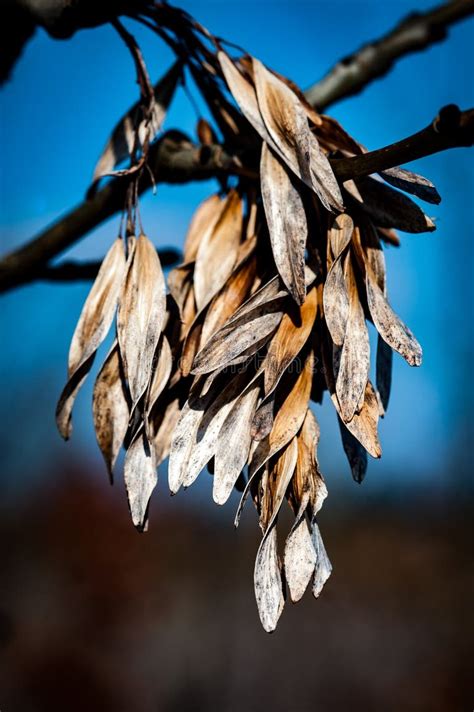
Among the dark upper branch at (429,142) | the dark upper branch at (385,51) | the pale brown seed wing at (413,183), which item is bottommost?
the dark upper branch at (429,142)

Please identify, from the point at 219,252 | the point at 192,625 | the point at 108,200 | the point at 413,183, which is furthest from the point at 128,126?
the point at 192,625

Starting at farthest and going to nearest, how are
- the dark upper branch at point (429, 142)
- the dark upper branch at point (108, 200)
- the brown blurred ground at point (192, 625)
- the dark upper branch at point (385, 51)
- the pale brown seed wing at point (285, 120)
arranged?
the brown blurred ground at point (192, 625) → the dark upper branch at point (385, 51) → the dark upper branch at point (108, 200) → the pale brown seed wing at point (285, 120) → the dark upper branch at point (429, 142)

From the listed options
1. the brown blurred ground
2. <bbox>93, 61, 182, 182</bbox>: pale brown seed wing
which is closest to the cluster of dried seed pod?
<bbox>93, 61, 182, 182</bbox>: pale brown seed wing

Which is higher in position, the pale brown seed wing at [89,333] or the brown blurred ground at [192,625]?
the pale brown seed wing at [89,333]

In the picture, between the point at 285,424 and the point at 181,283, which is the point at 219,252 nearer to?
the point at 181,283

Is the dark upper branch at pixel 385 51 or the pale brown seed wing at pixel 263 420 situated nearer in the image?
the pale brown seed wing at pixel 263 420

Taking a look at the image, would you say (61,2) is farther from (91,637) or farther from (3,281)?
(91,637)

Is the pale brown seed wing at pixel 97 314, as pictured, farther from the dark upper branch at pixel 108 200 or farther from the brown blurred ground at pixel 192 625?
the brown blurred ground at pixel 192 625

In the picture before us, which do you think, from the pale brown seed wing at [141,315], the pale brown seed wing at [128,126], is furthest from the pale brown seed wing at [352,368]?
the pale brown seed wing at [128,126]
